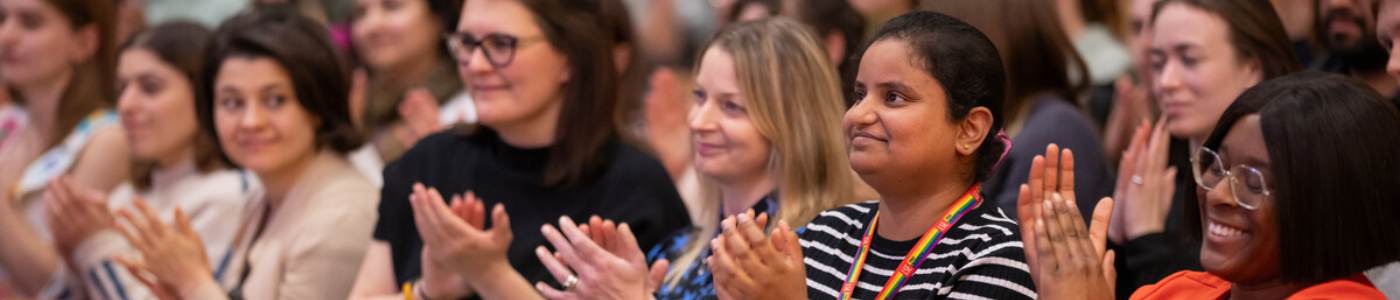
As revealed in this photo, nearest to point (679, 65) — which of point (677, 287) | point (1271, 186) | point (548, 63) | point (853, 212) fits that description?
point (548, 63)

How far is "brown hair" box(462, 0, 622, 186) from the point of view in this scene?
3.59 meters

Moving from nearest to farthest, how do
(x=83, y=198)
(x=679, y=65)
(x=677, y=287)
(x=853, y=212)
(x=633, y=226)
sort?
(x=853, y=212) < (x=677, y=287) < (x=633, y=226) < (x=83, y=198) < (x=679, y=65)

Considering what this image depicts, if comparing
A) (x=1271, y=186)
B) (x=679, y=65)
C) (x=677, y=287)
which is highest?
(x=1271, y=186)

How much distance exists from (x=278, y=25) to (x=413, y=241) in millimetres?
844

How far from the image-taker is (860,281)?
241 centimetres

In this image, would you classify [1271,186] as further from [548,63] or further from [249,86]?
[249,86]

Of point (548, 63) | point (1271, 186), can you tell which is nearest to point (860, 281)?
point (1271, 186)

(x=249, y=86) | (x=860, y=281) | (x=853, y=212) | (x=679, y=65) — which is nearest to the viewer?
(x=860, y=281)

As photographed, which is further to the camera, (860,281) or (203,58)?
(203,58)

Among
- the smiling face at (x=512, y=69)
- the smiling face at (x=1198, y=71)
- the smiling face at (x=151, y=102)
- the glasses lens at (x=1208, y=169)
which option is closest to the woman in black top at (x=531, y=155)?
the smiling face at (x=512, y=69)

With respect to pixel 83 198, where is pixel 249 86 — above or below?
above

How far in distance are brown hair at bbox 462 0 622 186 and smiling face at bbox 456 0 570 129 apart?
29 millimetres

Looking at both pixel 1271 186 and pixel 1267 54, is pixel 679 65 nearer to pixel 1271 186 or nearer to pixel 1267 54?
pixel 1267 54

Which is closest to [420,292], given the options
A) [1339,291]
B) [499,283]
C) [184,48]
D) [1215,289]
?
[499,283]
